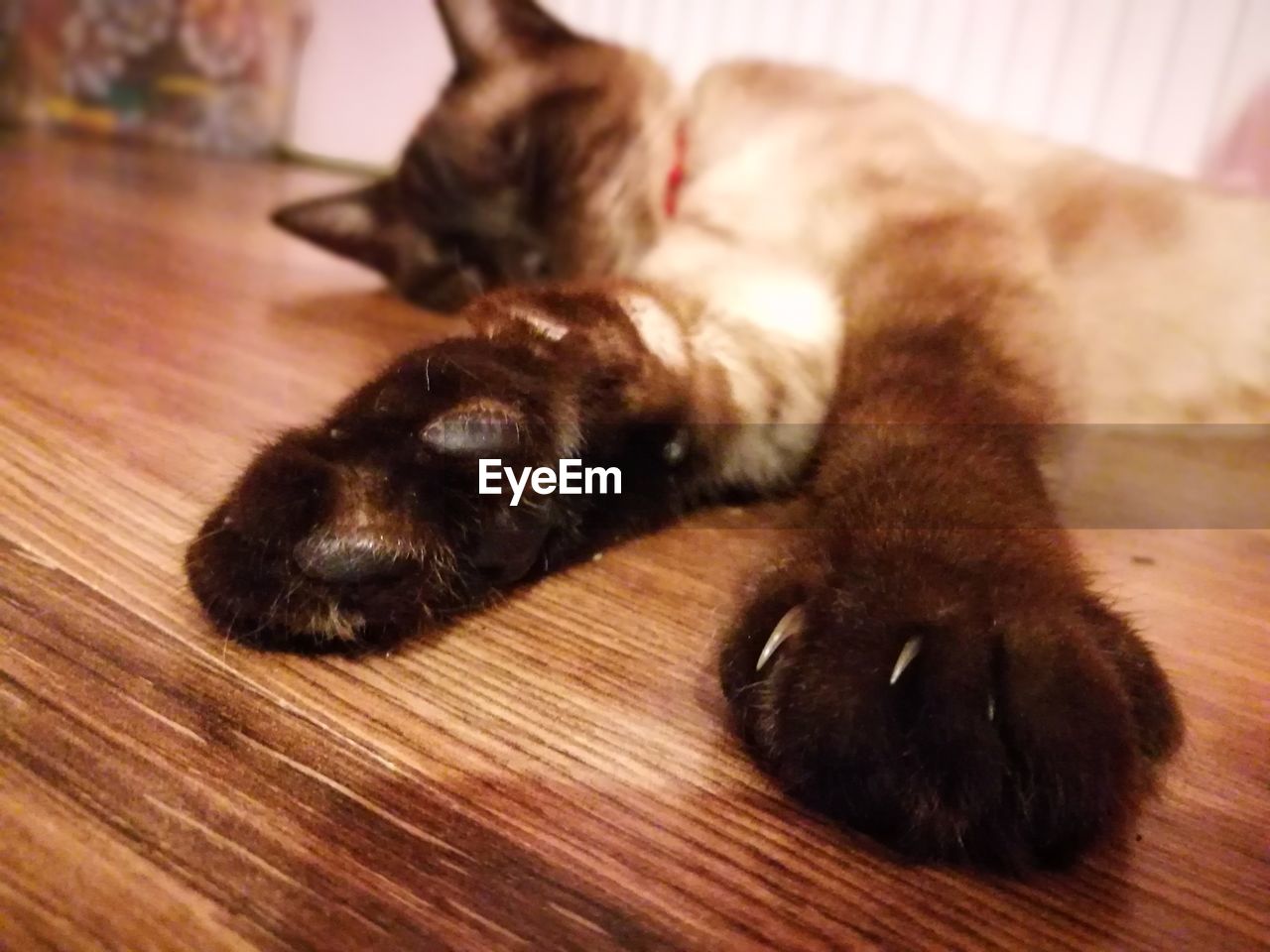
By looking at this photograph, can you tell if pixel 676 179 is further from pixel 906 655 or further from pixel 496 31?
pixel 906 655

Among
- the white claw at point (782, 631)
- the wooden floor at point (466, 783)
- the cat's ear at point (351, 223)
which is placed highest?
the white claw at point (782, 631)

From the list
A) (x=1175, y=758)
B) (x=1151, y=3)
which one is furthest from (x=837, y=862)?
(x=1151, y=3)

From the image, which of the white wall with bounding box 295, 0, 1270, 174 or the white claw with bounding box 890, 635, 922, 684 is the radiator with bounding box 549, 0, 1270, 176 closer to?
the white wall with bounding box 295, 0, 1270, 174

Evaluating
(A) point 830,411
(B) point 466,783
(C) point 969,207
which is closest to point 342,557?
(B) point 466,783

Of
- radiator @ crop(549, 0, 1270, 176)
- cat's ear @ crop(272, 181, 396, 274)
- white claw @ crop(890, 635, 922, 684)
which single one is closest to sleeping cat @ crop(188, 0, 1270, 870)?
white claw @ crop(890, 635, 922, 684)

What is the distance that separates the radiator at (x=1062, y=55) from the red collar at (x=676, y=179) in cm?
54

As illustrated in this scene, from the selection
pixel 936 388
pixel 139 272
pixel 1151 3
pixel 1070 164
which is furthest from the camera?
pixel 1151 3

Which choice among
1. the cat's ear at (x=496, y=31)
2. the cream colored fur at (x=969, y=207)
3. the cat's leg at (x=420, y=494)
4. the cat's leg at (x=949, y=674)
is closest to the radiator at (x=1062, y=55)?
the cat's ear at (x=496, y=31)

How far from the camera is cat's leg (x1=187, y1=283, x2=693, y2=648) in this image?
21.0 inches

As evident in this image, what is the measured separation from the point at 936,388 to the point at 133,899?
1.91 feet

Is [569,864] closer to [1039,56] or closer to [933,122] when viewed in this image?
[933,122]

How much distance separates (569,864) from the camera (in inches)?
17.6

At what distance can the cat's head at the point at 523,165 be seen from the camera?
57.2 inches

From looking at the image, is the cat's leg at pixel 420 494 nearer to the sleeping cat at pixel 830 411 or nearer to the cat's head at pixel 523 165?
the sleeping cat at pixel 830 411
